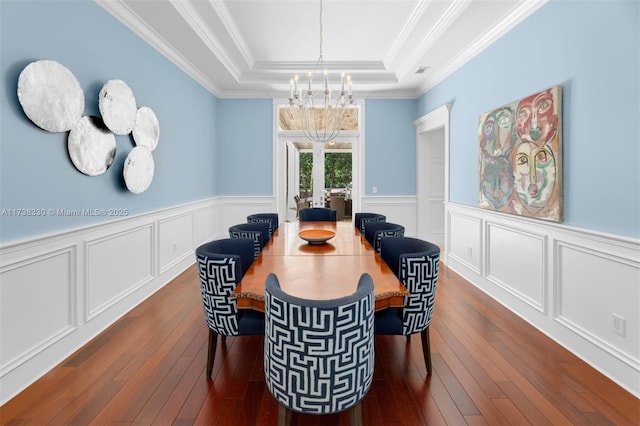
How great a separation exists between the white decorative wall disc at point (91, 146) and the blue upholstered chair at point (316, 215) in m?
2.33

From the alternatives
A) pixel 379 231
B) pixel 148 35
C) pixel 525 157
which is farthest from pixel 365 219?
pixel 148 35

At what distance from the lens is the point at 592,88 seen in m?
2.33

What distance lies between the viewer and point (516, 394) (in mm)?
1955

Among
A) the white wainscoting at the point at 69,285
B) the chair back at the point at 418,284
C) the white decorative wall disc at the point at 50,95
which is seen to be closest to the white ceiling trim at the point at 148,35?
the white decorative wall disc at the point at 50,95

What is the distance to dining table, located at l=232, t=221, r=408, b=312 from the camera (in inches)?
65.2

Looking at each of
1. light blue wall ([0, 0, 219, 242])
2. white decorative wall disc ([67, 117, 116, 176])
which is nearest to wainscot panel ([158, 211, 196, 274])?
light blue wall ([0, 0, 219, 242])

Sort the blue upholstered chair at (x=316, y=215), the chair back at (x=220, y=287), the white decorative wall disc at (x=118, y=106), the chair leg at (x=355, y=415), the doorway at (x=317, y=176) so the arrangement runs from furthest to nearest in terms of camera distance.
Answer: the doorway at (x=317, y=176) < the blue upholstered chair at (x=316, y=215) < the white decorative wall disc at (x=118, y=106) < the chair back at (x=220, y=287) < the chair leg at (x=355, y=415)

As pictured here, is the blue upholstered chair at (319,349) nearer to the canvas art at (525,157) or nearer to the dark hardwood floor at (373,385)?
the dark hardwood floor at (373,385)

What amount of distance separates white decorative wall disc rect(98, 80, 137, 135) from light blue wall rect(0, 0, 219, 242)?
6 cm

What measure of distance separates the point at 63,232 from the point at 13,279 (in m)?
0.44

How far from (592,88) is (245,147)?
4.95 m

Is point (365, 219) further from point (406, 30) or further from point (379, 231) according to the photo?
point (406, 30)

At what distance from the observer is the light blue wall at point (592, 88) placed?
206 cm

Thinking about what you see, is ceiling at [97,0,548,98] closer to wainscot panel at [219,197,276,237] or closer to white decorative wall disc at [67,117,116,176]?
white decorative wall disc at [67,117,116,176]
